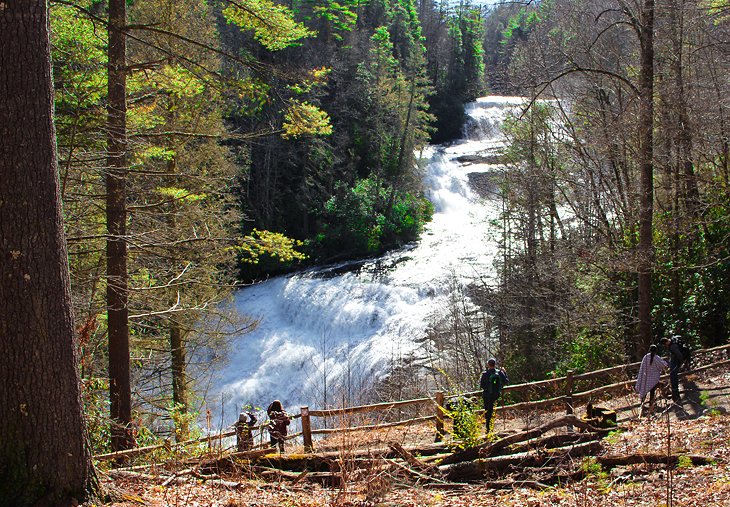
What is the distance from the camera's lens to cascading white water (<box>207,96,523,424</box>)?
66.7 ft

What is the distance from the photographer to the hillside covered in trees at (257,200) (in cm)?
434

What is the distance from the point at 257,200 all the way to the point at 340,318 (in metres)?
12.3

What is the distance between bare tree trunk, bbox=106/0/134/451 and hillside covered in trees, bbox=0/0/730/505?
0.03 meters

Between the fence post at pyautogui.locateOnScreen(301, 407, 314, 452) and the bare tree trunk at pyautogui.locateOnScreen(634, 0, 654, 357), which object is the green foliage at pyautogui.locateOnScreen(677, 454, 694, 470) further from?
the bare tree trunk at pyautogui.locateOnScreen(634, 0, 654, 357)

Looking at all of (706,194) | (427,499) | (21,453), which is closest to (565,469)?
(427,499)

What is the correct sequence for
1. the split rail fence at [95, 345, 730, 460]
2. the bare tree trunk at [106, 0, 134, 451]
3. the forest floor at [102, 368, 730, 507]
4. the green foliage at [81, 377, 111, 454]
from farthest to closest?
the split rail fence at [95, 345, 730, 460] → the bare tree trunk at [106, 0, 134, 451] → the green foliage at [81, 377, 111, 454] → the forest floor at [102, 368, 730, 507]

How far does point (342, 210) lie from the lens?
32.7m

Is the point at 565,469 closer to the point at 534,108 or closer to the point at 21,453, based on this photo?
the point at 21,453

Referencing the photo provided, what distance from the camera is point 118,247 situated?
30.3 feet

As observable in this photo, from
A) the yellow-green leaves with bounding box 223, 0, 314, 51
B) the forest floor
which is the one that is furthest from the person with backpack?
the yellow-green leaves with bounding box 223, 0, 314, 51

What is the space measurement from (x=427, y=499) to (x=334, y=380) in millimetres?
13964

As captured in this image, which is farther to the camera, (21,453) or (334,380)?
(334,380)

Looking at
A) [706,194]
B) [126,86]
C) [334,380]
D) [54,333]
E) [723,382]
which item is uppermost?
[126,86]

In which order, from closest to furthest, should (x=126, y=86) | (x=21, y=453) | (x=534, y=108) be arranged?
1. (x=21, y=453)
2. (x=126, y=86)
3. (x=534, y=108)
